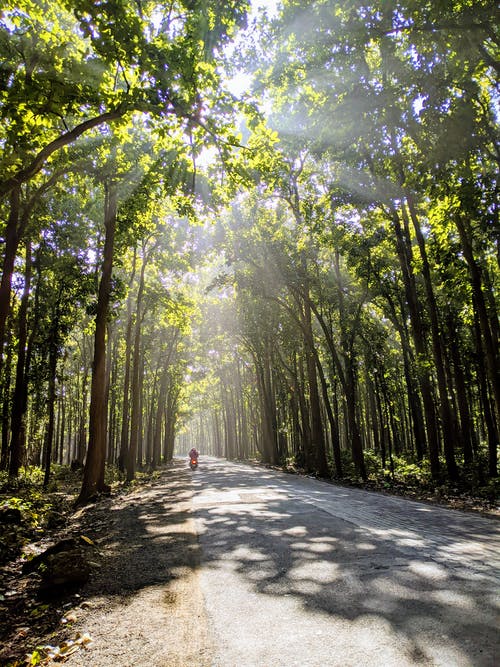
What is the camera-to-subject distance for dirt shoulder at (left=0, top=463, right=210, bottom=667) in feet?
10.6

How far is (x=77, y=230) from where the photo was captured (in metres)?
17.6

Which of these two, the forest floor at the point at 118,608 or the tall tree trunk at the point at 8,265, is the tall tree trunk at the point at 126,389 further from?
the forest floor at the point at 118,608

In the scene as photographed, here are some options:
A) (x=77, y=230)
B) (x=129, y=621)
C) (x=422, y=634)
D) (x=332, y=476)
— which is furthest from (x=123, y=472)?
(x=422, y=634)

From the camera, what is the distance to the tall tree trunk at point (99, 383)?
13.3 metres

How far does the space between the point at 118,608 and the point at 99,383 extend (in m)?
10.5

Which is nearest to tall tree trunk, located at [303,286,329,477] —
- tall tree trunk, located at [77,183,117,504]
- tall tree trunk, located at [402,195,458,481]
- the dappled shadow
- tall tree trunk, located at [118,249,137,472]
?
tall tree trunk, located at [402,195,458,481]

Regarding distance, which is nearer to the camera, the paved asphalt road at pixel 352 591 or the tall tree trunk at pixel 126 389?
the paved asphalt road at pixel 352 591

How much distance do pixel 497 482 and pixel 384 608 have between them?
10.5m

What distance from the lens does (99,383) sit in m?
13.9

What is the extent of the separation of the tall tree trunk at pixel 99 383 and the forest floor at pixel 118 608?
5.54 metres

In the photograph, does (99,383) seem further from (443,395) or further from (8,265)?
(443,395)

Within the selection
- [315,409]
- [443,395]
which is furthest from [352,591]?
[315,409]

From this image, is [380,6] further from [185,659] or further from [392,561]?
[185,659]

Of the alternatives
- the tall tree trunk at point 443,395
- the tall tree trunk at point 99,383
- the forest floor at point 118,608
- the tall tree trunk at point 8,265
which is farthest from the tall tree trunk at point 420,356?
the tall tree trunk at point 8,265
